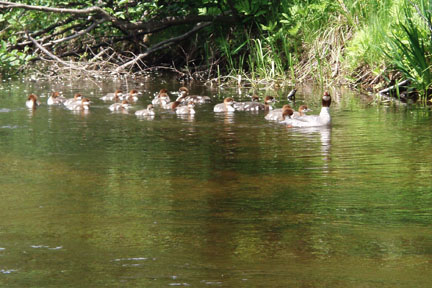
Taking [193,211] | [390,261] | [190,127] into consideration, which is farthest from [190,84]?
[390,261]

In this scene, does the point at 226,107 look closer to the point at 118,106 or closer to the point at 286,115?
the point at 286,115

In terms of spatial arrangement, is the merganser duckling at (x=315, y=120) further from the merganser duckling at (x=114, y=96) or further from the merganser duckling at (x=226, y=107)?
the merganser duckling at (x=114, y=96)

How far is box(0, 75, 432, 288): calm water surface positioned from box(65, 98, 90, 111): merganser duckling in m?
2.54

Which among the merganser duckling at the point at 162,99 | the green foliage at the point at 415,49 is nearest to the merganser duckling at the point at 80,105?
the merganser duckling at the point at 162,99

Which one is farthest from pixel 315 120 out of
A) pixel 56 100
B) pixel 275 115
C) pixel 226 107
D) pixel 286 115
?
pixel 56 100

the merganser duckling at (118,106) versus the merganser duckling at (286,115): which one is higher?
the merganser duckling at (118,106)

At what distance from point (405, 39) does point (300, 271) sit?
10766 mm

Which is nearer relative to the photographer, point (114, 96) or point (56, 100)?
point (56, 100)

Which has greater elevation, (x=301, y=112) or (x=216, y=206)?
(x=301, y=112)

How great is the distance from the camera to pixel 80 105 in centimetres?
1547

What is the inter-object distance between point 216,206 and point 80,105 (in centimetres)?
855

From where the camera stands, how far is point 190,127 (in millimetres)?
12844

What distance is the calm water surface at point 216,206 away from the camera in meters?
5.68

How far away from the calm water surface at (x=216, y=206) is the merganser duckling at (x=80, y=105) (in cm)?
254
